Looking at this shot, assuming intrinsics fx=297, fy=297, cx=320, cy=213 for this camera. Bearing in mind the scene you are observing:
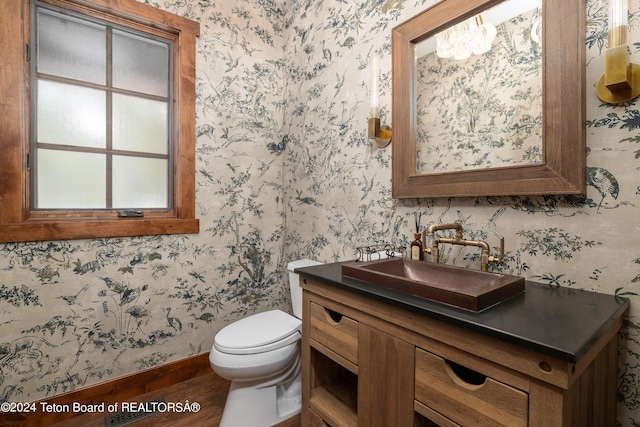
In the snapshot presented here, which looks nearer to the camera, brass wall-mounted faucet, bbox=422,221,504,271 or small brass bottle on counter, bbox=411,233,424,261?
brass wall-mounted faucet, bbox=422,221,504,271

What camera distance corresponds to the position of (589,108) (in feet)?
3.03

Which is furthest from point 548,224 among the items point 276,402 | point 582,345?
point 276,402

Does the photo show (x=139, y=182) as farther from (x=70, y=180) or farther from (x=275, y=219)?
(x=275, y=219)

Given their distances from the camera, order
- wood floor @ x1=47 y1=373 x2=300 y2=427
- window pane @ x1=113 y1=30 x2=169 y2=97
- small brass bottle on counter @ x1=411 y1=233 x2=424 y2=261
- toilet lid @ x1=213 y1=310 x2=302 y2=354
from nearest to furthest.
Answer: small brass bottle on counter @ x1=411 y1=233 x2=424 y2=261 → toilet lid @ x1=213 y1=310 x2=302 y2=354 → wood floor @ x1=47 y1=373 x2=300 y2=427 → window pane @ x1=113 y1=30 x2=169 y2=97

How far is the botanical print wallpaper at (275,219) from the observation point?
0.91 m

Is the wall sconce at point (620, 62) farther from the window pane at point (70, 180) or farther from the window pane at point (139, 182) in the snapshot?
the window pane at point (70, 180)

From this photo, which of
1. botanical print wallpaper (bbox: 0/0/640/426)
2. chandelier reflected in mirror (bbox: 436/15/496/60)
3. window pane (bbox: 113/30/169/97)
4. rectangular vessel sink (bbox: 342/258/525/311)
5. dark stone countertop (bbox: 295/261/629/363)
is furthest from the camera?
window pane (bbox: 113/30/169/97)

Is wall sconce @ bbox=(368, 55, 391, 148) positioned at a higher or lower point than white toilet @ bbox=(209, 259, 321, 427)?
higher

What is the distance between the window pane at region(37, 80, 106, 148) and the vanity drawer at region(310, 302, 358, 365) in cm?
158

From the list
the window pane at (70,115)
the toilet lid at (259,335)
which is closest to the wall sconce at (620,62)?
the toilet lid at (259,335)

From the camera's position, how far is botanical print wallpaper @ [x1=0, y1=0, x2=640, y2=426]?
2.98 feet

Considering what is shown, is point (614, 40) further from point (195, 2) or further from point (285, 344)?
point (195, 2)

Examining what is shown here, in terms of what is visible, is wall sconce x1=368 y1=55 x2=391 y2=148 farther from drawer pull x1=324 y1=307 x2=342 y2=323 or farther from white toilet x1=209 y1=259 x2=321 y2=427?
white toilet x1=209 y1=259 x2=321 y2=427

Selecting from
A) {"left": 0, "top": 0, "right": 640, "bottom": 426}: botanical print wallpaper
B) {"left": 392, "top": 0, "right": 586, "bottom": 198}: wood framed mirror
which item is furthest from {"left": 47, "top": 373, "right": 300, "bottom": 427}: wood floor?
{"left": 392, "top": 0, "right": 586, "bottom": 198}: wood framed mirror
